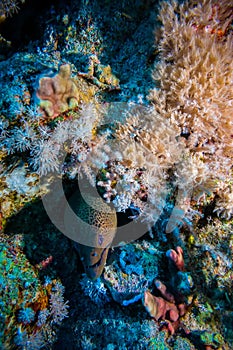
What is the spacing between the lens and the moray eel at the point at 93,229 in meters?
2.96

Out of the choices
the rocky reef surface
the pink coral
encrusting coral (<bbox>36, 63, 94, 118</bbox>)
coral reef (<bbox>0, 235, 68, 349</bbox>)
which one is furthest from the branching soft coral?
coral reef (<bbox>0, 235, 68, 349</bbox>)

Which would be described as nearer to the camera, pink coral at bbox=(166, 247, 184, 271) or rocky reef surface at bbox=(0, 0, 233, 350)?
rocky reef surface at bbox=(0, 0, 233, 350)

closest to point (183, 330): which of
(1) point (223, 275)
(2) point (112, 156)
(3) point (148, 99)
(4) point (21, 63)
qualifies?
(1) point (223, 275)

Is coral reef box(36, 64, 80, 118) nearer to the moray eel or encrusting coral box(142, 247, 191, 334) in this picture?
the moray eel

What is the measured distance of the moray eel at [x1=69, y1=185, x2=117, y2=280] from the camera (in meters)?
2.96

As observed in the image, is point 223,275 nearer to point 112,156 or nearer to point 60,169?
point 112,156

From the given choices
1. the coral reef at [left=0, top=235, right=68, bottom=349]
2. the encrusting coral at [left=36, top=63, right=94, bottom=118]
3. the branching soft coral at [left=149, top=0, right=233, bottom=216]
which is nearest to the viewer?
the coral reef at [left=0, top=235, right=68, bottom=349]

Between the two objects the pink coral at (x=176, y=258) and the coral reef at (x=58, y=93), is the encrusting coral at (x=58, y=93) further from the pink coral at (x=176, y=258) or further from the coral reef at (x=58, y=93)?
the pink coral at (x=176, y=258)

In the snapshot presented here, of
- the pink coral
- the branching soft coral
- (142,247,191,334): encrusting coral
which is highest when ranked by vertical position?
the branching soft coral

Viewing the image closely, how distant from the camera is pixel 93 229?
2.94m

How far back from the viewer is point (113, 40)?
3.98 meters

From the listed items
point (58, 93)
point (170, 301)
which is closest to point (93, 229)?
point (170, 301)

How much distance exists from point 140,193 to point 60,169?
3.34 ft

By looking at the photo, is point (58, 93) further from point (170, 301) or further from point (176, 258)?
point (170, 301)
